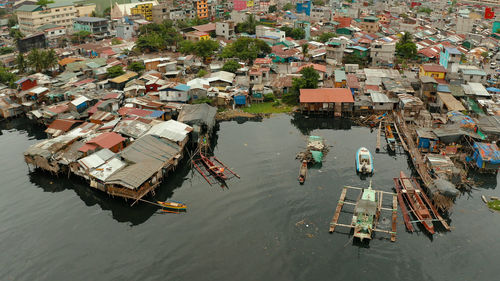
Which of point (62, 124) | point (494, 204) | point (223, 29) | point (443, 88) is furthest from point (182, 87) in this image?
point (223, 29)

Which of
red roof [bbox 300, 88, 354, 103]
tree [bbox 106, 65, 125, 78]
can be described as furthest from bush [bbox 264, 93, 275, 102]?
tree [bbox 106, 65, 125, 78]

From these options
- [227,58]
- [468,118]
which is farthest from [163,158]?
[227,58]

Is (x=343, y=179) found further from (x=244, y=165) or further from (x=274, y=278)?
(x=274, y=278)

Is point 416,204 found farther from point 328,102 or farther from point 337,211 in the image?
point 328,102

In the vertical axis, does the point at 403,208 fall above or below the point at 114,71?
below

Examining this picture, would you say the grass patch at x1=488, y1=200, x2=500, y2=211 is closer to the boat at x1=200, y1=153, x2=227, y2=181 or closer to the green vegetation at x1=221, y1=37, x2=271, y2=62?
the boat at x1=200, y1=153, x2=227, y2=181

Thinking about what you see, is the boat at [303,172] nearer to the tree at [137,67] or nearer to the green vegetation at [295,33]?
the tree at [137,67]
